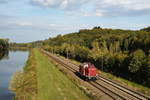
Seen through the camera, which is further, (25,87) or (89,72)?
(89,72)

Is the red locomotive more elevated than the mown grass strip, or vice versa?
the red locomotive

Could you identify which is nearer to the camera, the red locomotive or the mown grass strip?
the mown grass strip

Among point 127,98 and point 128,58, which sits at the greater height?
point 128,58

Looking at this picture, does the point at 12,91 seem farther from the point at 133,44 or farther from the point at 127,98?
the point at 133,44

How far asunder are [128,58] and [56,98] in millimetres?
22839

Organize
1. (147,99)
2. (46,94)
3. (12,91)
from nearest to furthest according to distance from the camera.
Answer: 1. (147,99)
2. (46,94)
3. (12,91)

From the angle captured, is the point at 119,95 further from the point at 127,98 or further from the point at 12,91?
the point at 12,91

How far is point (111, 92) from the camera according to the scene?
25.4 metres

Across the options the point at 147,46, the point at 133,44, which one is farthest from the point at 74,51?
the point at 147,46

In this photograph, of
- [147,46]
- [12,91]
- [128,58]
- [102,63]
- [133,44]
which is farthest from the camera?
[133,44]

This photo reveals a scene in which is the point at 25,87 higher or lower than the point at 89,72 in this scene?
lower

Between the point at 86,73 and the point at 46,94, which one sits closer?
the point at 46,94

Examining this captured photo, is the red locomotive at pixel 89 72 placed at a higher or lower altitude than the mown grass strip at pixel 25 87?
higher

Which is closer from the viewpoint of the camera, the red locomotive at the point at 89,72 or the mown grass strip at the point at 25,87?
the mown grass strip at the point at 25,87
